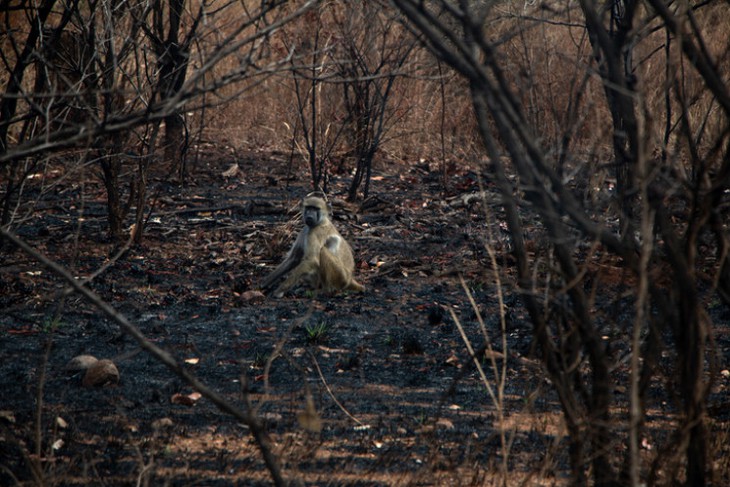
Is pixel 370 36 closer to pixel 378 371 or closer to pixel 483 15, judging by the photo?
pixel 378 371

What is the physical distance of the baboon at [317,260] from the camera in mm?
7734

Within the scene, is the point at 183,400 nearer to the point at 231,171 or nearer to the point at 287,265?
the point at 287,265

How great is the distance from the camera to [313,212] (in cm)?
805

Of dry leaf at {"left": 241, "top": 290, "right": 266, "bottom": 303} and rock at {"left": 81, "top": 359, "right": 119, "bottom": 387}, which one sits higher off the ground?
dry leaf at {"left": 241, "top": 290, "right": 266, "bottom": 303}

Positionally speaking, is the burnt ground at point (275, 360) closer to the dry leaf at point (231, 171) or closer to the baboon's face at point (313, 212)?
the baboon's face at point (313, 212)

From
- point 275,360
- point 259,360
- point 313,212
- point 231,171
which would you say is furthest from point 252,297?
point 231,171

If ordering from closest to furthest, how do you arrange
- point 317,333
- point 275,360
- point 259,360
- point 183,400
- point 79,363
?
1. point 183,400
2. point 79,363
3. point 259,360
4. point 275,360
5. point 317,333

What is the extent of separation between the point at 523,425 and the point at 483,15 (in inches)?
117

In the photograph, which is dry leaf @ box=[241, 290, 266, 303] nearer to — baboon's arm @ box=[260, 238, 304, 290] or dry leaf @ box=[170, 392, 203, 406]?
baboon's arm @ box=[260, 238, 304, 290]

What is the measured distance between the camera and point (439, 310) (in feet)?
22.8

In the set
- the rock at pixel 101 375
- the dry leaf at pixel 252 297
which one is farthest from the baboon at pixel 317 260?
the rock at pixel 101 375

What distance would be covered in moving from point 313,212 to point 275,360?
2.46m

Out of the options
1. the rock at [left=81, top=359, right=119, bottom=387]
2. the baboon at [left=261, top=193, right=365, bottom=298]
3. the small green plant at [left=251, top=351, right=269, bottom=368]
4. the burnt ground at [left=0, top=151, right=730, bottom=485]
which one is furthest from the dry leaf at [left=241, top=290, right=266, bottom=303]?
the rock at [left=81, top=359, right=119, bottom=387]

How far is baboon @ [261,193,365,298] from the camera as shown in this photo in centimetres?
773
